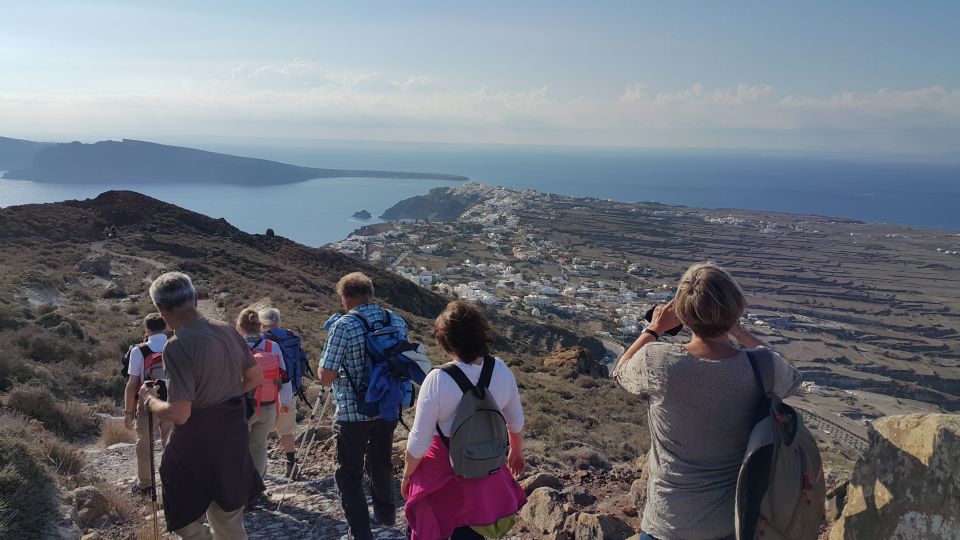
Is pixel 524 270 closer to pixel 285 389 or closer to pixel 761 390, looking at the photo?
pixel 285 389

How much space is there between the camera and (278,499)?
522 cm

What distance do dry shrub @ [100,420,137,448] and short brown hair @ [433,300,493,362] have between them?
18.3ft

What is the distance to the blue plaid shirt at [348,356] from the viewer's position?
11.9 feet

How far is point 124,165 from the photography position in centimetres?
16250

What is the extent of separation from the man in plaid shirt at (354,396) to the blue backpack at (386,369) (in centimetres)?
3

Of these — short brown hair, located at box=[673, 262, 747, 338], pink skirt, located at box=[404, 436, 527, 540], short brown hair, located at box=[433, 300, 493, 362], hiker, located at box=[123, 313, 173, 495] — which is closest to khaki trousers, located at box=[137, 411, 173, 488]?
hiker, located at box=[123, 313, 173, 495]

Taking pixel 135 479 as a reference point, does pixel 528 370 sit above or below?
below

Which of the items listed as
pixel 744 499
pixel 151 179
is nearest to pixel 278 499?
pixel 744 499

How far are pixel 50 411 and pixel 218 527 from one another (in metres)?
5.08

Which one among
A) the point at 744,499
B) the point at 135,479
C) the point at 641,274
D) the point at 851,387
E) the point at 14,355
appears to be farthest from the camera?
the point at 641,274

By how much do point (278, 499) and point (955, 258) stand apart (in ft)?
436

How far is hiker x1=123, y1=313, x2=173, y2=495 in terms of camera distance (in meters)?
4.78

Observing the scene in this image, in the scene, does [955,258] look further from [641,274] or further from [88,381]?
[88,381]

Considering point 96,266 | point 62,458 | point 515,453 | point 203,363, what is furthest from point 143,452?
point 96,266
